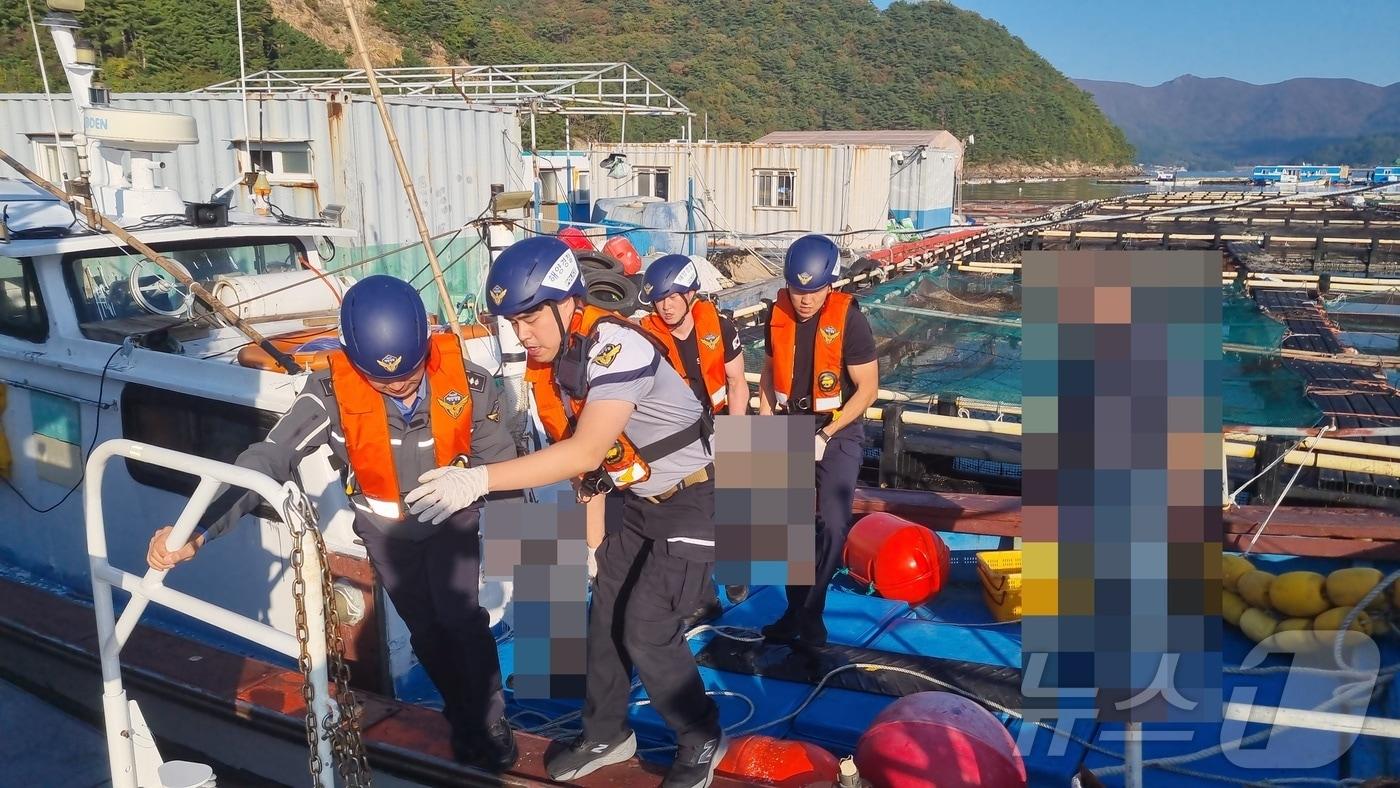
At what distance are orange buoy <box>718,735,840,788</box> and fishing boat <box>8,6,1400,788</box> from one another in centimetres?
1

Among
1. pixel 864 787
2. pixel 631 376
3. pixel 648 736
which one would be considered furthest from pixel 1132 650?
pixel 648 736

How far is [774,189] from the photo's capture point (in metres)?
23.4

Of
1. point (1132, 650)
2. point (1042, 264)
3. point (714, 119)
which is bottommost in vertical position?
point (1132, 650)

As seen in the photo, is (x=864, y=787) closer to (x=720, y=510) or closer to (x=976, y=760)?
(x=976, y=760)

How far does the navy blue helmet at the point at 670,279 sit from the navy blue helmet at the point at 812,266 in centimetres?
46

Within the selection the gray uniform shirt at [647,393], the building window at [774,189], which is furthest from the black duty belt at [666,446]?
the building window at [774,189]

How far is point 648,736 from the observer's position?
3.52 metres

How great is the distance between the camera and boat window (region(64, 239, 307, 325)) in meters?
4.52

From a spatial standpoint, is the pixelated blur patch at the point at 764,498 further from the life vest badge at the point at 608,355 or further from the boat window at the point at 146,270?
the boat window at the point at 146,270

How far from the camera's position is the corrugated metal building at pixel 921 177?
85.3 feet

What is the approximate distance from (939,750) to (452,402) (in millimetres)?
1753

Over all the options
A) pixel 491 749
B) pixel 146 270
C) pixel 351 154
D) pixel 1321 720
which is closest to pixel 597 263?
pixel 491 749

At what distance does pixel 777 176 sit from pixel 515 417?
19930mm

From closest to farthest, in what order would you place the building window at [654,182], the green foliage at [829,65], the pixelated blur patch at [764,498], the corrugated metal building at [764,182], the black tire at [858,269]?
1. the pixelated blur patch at [764,498]
2. the black tire at [858,269]
3. the corrugated metal building at [764,182]
4. the building window at [654,182]
5. the green foliage at [829,65]
